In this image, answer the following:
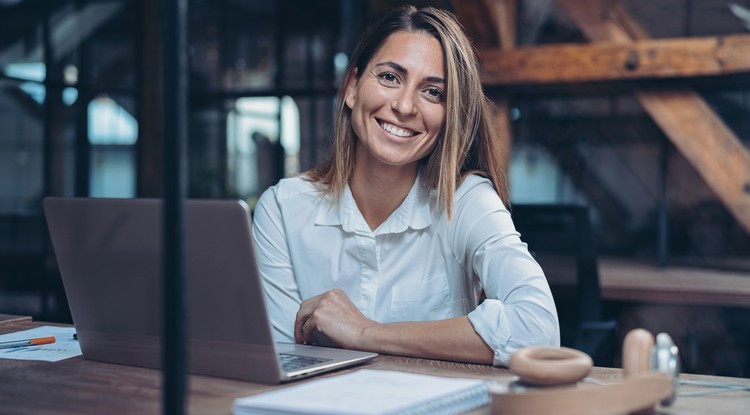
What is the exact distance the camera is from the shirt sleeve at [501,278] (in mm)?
1508

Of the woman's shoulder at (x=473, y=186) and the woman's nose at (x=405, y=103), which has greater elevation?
the woman's nose at (x=405, y=103)

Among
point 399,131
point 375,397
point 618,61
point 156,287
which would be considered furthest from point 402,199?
point 618,61

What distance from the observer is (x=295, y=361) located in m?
1.39

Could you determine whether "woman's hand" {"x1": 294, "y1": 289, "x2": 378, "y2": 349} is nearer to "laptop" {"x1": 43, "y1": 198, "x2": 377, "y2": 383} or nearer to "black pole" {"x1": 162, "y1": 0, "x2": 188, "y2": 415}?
"laptop" {"x1": 43, "y1": 198, "x2": 377, "y2": 383}

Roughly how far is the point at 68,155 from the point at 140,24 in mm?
1149

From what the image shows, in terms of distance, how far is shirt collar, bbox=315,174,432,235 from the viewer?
1944 millimetres

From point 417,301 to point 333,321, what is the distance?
37 centimetres

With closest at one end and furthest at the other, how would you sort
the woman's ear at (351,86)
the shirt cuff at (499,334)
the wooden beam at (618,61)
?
the shirt cuff at (499,334), the woman's ear at (351,86), the wooden beam at (618,61)

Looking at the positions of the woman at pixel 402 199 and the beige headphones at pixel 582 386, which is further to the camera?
the woman at pixel 402 199

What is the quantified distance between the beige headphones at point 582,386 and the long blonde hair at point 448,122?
79 centimetres

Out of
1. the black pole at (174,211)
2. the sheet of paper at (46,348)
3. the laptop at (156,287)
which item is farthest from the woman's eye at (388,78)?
the black pole at (174,211)

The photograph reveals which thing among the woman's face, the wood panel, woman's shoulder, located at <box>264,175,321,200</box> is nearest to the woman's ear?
the woman's face

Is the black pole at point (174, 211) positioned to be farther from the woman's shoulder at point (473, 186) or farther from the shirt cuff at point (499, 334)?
the woman's shoulder at point (473, 186)

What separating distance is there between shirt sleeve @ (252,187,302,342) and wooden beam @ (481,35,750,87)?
118 inches
